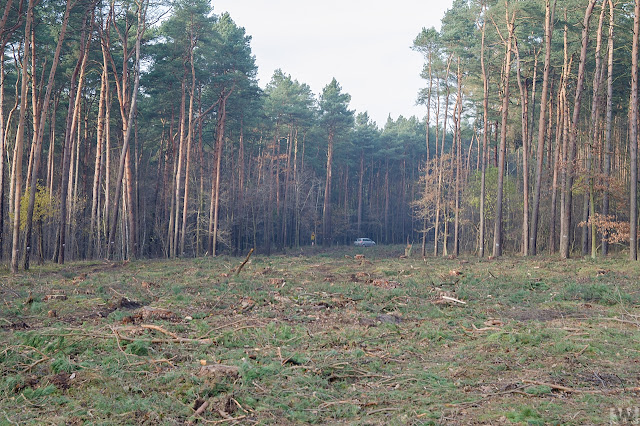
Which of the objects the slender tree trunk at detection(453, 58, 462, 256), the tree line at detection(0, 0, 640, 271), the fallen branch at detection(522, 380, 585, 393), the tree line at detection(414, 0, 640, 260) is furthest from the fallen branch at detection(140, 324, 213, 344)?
the slender tree trunk at detection(453, 58, 462, 256)

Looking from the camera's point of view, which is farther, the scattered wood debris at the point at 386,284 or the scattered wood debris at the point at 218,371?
the scattered wood debris at the point at 386,284

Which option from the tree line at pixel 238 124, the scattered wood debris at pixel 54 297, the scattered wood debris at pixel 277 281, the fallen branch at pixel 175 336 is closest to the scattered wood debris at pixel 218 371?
the fallen branch at pixel 175 336

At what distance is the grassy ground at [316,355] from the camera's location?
241 inches

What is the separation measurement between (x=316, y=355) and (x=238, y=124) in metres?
36.8

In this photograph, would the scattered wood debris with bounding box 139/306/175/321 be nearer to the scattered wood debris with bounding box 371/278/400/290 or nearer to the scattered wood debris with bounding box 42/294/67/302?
the scattered wood debris with bounding box 42/294/67/302

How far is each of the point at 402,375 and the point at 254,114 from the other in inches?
1514

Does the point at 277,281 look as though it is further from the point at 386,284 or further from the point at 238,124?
the point at 238,124

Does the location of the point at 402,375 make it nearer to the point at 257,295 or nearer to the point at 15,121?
the point at 257,295

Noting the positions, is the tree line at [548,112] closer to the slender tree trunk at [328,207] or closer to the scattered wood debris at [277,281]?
the slender tree trunk at [328,207]

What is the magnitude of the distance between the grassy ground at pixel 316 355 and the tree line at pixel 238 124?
11088 mm

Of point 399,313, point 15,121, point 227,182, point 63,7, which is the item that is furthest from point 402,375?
point 227,182

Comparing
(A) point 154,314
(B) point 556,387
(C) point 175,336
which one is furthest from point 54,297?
(B) point 556,387

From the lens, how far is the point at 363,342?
964cm

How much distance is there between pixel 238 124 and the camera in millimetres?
43562
